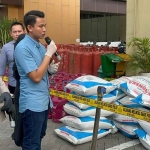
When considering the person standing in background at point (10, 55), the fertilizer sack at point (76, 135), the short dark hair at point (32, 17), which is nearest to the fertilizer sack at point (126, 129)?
the fertilizer sack at point (76, 135)

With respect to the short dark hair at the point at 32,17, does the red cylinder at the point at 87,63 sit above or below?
below

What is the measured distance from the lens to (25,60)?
2.62 meters

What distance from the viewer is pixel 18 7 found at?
18.3m

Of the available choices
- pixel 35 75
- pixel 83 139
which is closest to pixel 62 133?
pixel 83 139

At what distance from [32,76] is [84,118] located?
164cm

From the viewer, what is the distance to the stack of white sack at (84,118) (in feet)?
12.8

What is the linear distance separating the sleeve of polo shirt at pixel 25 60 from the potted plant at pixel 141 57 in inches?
141

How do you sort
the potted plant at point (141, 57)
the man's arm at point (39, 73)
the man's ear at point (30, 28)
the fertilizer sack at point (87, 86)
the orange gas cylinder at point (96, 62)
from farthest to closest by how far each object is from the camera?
the orange gas cylinder at point (96, 62), the potted plant at point (141, 57), the fertilizer sack at point (87, 86), the man's ear at point (30, 28), the man's arm at point (39, 73)

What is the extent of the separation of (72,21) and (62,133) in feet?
55.1

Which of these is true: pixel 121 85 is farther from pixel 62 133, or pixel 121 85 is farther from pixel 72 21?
pixel 72 21

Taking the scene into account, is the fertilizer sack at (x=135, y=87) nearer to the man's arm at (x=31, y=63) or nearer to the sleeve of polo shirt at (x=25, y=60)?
the man's arm at (x=31, y=63)

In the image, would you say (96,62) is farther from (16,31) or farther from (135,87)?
(16,31)

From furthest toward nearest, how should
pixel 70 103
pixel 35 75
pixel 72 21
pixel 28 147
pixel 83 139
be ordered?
pixel 72 21
pixel 70 103
pixel 83 139
pixel 28 147
pixel 35 75

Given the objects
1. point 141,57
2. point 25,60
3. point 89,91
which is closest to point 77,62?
point 141,57
